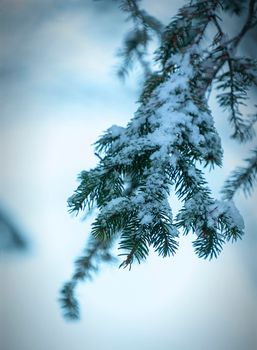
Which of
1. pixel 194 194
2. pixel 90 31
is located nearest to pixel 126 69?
pixel 90 31

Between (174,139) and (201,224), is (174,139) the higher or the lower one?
the higher one

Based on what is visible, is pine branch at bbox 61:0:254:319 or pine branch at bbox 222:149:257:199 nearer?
pine branch at bbox 61:0:254:319

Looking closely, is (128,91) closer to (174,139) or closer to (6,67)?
(6,67)

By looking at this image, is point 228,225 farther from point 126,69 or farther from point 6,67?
point 6,67

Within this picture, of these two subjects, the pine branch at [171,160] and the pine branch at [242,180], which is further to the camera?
the pine branch at [242,180]

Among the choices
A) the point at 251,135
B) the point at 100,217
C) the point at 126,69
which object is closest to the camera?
the point at 100,217

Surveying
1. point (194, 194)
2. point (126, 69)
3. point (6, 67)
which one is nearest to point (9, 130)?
point (6, 67)

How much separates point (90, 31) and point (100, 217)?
82 cm

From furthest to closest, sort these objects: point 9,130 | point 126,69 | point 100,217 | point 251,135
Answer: point 9,130 → point 126,69 → point 251,135 → point 100,217

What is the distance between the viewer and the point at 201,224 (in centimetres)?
52

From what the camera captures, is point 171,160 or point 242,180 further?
point 242,180

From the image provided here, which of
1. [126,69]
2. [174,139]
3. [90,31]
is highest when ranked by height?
[90,31]

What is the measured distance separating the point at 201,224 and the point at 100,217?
153 mm

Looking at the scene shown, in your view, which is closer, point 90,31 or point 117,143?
point 117,143
